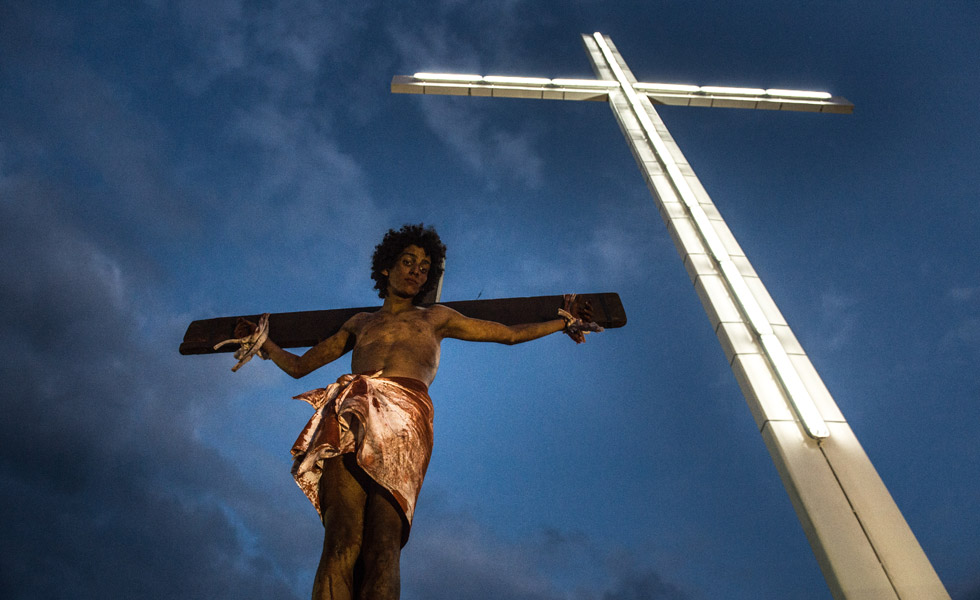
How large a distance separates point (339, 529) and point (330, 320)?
2.27m

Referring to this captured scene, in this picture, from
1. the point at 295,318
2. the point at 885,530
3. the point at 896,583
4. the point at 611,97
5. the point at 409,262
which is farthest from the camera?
the point at 611,97

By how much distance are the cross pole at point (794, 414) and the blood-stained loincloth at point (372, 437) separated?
5.52 ft

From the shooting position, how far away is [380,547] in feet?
8.09

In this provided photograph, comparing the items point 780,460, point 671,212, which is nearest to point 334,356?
point 671,212

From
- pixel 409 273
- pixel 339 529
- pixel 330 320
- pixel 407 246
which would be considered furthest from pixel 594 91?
pixel 339 529

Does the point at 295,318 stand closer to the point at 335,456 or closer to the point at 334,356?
the point at 334,356

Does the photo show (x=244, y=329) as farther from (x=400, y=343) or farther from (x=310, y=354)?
(x=400, y=343)

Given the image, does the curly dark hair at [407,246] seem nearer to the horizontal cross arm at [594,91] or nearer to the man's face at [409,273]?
the man's face at [409,273]

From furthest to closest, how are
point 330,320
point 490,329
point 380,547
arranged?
point 330,320 → point 490,329 → point 380,547

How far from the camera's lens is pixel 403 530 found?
269 centimetres

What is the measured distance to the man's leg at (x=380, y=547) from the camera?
2.30 metres

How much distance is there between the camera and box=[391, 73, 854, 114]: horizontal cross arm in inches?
205

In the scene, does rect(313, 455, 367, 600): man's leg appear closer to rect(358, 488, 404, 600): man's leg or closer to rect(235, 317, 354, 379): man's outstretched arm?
rect(358, 488, 404, 600): man's leg

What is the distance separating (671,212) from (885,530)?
6.94 feet
